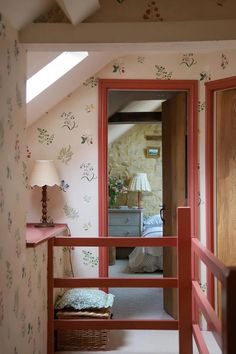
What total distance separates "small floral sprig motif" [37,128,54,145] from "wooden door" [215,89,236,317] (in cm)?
143

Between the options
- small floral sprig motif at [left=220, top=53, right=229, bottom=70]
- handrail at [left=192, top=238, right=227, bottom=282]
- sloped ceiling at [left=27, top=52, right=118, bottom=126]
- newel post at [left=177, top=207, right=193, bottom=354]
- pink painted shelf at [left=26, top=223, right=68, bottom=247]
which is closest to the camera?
handrail at [left=192, top=238, right=227, bottom=282]

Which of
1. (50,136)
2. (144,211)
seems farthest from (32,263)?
(144,211)

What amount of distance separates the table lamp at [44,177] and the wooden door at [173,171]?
1077 mm

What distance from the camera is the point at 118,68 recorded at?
362 centimetres

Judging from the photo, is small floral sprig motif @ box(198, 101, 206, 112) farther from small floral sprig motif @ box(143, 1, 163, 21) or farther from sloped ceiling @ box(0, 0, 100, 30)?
sloped ceiling @ box(0, 0, 100, 30)

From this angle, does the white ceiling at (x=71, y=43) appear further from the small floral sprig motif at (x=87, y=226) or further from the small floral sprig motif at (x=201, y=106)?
the small floral sprig motif at (x=87, y=226)

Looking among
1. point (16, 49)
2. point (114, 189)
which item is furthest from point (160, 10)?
point (114, 189)

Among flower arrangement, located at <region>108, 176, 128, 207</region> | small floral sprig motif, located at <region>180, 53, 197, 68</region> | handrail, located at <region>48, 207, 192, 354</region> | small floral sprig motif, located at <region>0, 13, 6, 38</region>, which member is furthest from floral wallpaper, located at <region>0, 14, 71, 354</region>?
flower arrangement, located at <region>108, 176, 128, 207</region>

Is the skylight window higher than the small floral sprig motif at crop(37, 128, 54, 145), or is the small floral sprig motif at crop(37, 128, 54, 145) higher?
the skylight window

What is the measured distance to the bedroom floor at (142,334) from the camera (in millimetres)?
3083

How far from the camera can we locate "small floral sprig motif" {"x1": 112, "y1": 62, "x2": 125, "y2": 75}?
3615 mm

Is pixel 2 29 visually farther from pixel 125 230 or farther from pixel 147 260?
pixel 125 230

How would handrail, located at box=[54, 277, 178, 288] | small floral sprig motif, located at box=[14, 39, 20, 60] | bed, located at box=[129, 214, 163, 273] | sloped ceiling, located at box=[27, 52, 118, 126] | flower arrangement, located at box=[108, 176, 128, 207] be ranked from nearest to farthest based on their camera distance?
small floral sprig motif, located at box=[14, 39, 20, 60], handrail, located at box=[54, 277, 178, 288], sloped ceiling, located at box=[27, 52, 118, 126], bed, located at box=[129, 214, 163, 273], flower arrangement, located at box=[108, 176, 128, 207]

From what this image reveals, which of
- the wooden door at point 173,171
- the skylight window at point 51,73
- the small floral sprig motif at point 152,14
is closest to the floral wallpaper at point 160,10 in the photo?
the small floral sprig motif at point 152,14
